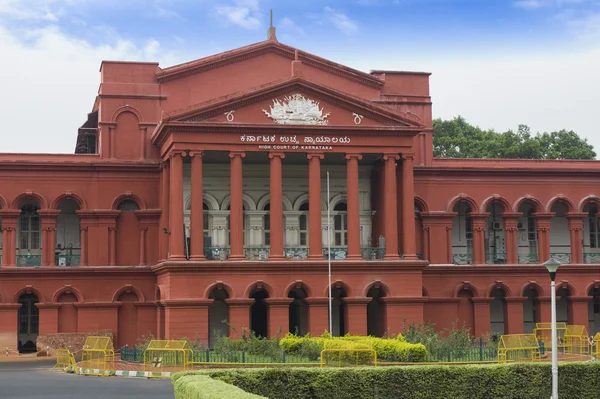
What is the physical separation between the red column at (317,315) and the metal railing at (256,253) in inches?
123

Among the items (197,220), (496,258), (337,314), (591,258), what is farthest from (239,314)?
(591,258)

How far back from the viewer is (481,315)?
50.1 m

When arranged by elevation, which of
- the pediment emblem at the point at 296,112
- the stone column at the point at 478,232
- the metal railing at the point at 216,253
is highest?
the pediment emblem at the point at 296,112

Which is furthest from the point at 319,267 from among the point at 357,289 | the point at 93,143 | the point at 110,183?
the point at 93,143

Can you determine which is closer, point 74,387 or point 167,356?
point 74,387

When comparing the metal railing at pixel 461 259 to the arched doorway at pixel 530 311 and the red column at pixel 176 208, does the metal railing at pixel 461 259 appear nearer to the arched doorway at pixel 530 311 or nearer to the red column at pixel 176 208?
the arched doorway at pixel 530 311

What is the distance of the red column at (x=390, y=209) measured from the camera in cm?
4491

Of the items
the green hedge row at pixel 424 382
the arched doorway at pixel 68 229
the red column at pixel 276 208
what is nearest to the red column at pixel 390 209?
the red column at pixel 276 208

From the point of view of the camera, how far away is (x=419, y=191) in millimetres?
50625

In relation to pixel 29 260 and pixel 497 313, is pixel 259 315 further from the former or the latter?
pixel 497 313

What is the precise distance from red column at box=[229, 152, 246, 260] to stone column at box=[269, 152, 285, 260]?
4.57ft

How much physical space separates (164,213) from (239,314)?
677 cm

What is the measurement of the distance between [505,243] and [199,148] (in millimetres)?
18330

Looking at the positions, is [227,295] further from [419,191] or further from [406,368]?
[406,368]
